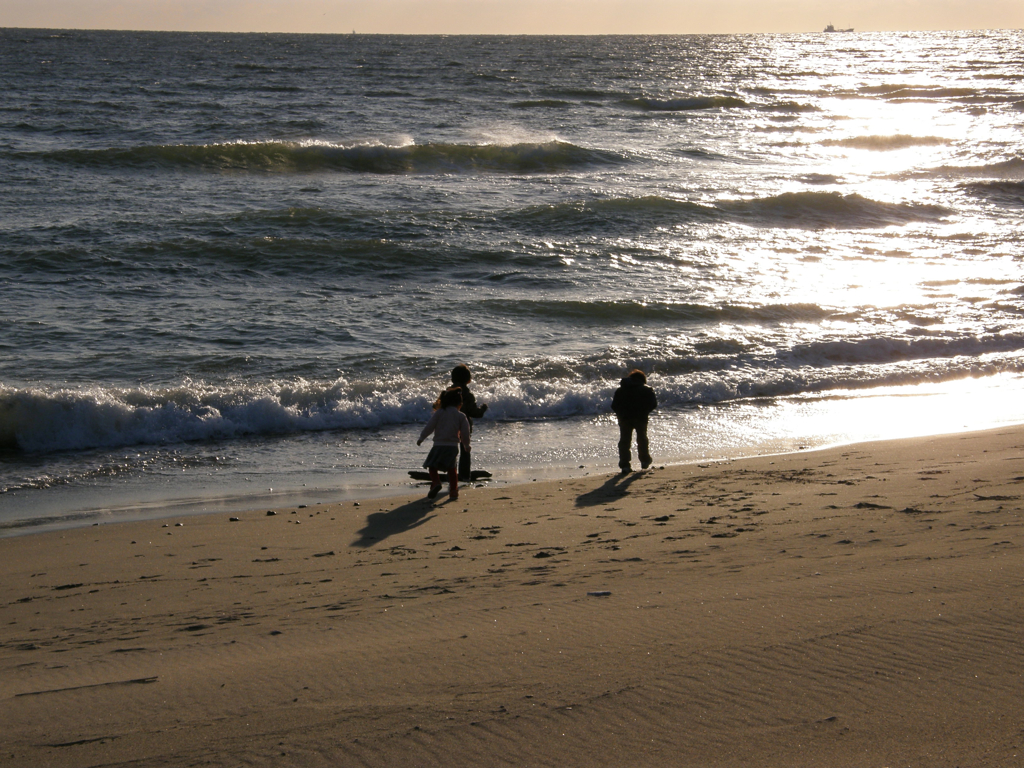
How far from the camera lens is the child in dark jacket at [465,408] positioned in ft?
25.4

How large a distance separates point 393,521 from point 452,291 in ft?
31.7

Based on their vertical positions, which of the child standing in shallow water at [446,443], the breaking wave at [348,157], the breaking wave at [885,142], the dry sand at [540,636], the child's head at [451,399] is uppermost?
the breaking wave at [885,142]

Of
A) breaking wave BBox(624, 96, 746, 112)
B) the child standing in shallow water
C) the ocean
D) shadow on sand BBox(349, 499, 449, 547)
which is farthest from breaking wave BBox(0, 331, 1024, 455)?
breaking wave BBox(624, 96, 746, 112)

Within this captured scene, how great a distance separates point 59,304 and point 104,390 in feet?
15.9

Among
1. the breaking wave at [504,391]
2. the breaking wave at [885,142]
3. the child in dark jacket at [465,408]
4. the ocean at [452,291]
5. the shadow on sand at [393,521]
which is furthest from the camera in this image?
the breaking wave at [885,142]

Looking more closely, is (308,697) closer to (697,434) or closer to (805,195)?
(697,434)

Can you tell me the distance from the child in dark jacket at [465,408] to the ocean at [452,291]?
431mm

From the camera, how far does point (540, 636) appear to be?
4.06 metres

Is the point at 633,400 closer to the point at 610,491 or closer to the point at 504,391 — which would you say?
the point at 610,491

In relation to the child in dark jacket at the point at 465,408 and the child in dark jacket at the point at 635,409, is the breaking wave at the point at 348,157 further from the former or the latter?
the child in dark jacket at the point at 465,408

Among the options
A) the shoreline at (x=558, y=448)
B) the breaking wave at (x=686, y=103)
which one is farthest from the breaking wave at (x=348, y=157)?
the shoreline at (x=558, y=448)

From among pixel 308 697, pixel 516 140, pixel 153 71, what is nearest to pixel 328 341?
pixel 308 697

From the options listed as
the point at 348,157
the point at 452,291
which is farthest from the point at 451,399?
the point at 348,157

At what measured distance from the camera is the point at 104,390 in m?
10.3
